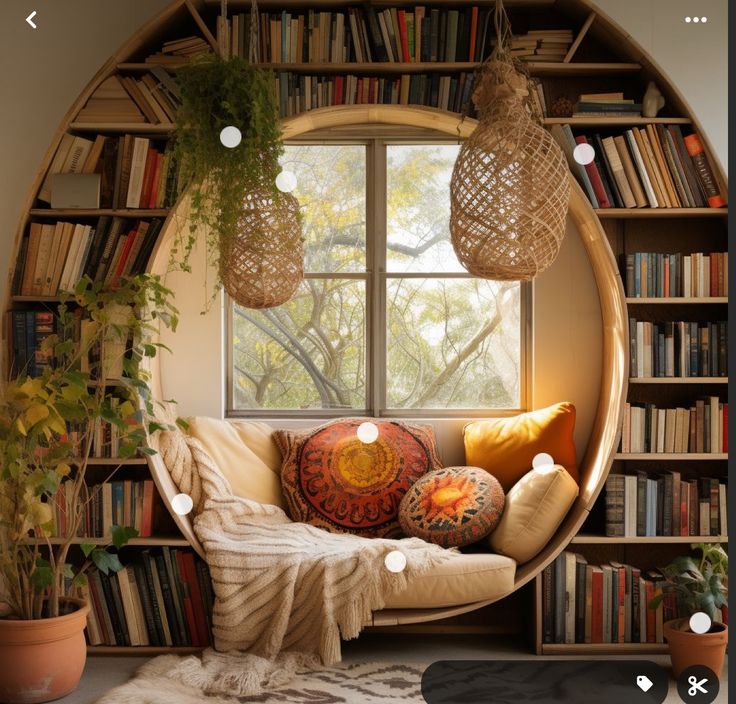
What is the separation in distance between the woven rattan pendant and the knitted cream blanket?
986 mm

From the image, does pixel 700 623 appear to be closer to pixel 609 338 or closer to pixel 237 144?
pixel 609 338

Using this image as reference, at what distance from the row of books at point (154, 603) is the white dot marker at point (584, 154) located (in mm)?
2279

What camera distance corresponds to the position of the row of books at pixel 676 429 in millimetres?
3869

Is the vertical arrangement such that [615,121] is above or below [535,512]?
above

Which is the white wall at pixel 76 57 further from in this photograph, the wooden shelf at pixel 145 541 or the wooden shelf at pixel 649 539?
the wooden shelf at pixel 649 539

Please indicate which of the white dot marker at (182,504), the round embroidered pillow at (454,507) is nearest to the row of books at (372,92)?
the round embroidered pillow at (454,507)

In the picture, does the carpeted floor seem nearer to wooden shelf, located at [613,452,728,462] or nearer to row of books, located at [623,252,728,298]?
wooden shelf, located at [613,452,728,462]

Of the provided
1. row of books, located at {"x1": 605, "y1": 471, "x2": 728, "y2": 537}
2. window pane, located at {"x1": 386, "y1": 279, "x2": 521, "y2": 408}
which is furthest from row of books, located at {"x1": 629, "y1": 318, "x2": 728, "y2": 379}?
window pane, located at {"x1": 386, "y1": 279, "x2": 521, "y2": 408}

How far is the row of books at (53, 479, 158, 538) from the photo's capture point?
3805 millimetres

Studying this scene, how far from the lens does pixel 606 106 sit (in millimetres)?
3900

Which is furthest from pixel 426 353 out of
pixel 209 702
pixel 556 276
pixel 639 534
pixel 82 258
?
pixel 209 702

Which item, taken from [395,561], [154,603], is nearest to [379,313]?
[395,561]

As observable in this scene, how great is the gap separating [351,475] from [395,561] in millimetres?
617

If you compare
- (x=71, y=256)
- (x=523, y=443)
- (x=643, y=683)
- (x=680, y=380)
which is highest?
(x=71, y=256)
